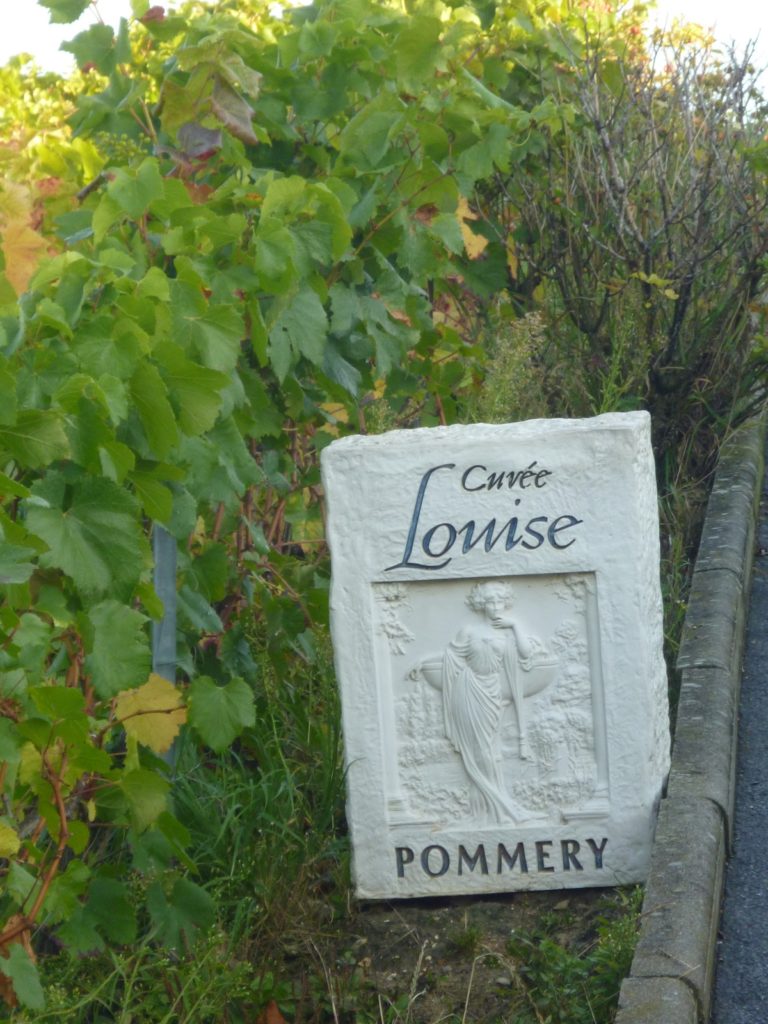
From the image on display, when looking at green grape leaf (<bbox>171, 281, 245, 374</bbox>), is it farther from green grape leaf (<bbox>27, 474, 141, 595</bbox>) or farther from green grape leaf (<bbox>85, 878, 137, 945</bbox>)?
green grape leaf (<bbox>85, 878, 137, 945</bbox>)

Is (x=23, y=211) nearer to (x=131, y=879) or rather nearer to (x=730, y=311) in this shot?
(x=131, y=879)

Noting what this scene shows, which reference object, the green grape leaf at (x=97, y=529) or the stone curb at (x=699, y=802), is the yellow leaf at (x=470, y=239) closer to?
the stone curb at (x=699, y=802)

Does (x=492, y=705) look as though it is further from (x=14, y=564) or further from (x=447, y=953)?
(x=14, y=564)

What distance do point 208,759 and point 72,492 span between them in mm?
1623

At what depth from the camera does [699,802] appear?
3.46 metres

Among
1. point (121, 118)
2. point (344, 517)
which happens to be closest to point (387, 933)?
point (344, 517)

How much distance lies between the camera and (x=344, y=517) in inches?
135

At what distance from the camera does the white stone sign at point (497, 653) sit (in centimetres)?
340

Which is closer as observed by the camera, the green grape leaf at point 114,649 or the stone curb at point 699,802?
the green grape leaf at point 114,649

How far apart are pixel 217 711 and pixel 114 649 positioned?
81 cm

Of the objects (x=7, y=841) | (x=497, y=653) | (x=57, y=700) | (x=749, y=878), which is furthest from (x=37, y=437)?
(x=749, y=878)

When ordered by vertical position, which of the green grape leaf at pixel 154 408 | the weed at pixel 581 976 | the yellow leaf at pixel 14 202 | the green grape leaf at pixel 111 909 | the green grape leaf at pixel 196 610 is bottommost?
the weed at pixel 581 976

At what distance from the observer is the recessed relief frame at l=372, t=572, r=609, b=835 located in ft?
11.2

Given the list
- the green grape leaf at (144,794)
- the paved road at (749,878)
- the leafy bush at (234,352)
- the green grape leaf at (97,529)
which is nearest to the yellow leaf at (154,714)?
the leafy bush at (234,352)
